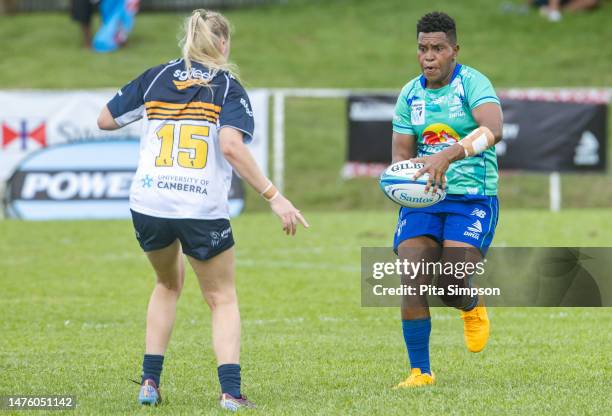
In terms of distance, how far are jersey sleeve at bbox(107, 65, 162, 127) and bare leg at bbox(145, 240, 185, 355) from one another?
2.42ft

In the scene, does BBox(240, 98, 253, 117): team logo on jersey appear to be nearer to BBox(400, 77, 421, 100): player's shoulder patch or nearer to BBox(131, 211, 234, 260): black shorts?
BBox(131, 211, 234, 260): black shorts

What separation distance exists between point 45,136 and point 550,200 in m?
8.07

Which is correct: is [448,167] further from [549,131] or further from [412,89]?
[549,131]

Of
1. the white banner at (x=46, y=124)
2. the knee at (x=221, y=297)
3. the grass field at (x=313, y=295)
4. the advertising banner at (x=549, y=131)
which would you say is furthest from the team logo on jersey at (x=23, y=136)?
the knee at (x=221, y=297)

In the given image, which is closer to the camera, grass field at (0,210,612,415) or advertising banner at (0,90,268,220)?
grass field at (0,210,612,415)

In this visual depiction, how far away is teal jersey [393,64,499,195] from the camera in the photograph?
7.09 meters

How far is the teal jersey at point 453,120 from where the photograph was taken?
7.09 meters

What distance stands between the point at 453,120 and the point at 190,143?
1730 mm

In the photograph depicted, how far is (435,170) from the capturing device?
262 inches

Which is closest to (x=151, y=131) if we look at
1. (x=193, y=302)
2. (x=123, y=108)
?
(x=123, y=108)

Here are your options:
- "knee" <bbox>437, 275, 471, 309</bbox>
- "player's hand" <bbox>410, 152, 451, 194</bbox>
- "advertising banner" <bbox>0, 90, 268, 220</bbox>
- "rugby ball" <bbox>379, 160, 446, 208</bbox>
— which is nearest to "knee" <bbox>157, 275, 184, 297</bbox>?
"rugby ball" <bbox>379, 160, 446, 208</bbox>
